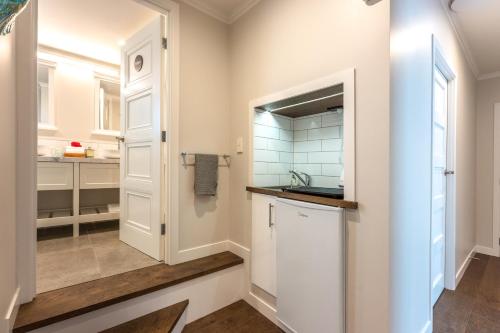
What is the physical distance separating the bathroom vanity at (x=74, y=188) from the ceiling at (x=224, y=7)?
81.5 inches

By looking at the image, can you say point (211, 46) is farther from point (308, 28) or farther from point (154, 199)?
point (154, 199)

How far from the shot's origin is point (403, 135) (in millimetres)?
1230

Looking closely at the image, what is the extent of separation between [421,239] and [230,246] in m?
1.50

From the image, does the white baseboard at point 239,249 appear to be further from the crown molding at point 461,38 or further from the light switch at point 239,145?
the crown molding at point 461,38

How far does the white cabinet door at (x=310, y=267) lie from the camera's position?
1.24 meters

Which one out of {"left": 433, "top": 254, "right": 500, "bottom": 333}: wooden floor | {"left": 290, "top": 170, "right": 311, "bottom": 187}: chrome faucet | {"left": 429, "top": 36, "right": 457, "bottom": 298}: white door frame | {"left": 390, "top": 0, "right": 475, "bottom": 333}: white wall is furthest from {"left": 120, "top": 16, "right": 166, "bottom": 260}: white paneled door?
{"left": 429, "top": 36, "right": 457, "bottom": 298}: white door frame

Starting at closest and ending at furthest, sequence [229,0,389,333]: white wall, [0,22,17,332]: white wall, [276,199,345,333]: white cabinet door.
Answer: [0,22,17,332]: white wall
[229,0,389,333]: white wall
[276,199,345,333]: white cabinet door

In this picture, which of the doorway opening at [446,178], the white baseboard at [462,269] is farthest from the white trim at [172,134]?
the white baseboard at [462,269]

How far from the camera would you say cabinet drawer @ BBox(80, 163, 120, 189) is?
270 centimetres

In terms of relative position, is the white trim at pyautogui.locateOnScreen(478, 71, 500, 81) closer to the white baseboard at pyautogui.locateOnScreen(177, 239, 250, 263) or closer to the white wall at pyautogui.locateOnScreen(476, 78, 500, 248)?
the white wall at pyautogui.locateOnScreen(476, 78, 500, 248)

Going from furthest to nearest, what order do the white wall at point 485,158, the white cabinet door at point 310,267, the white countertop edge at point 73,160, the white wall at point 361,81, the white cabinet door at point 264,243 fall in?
the white wall at point 485,158 → the white countertop edge at point 73,160 → the white cabinet door at point 264,243 → the white cabinet door at point 310,267 → the white wall at point 361,81

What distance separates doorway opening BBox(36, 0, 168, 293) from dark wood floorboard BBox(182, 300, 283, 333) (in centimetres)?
60

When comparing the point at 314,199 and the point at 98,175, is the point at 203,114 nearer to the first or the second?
the point at 314,199

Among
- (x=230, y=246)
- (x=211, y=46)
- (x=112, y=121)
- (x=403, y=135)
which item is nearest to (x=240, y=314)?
(x=230, y=246)
